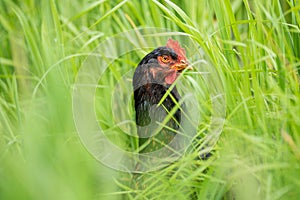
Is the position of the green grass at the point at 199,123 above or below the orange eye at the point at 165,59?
below

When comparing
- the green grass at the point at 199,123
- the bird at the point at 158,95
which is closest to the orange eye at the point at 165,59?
the bird at the point at 158,95

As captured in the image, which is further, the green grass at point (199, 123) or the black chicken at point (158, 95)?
the black chicken at point (158, 95)

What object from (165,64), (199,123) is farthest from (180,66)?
(199,123)

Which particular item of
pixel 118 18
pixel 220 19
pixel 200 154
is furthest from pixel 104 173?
pixel 118 18

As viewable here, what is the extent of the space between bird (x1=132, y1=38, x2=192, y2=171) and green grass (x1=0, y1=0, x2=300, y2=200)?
0.28 feet

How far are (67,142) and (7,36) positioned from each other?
1089 mm

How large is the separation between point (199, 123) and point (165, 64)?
22cm

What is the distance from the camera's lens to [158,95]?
187cm

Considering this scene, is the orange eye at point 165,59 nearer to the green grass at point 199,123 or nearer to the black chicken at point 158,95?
the black chicken at point 158,95

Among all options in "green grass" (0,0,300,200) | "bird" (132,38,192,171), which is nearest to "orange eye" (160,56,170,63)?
"bird" (132,38,192,171)

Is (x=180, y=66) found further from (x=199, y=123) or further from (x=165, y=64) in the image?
(x=199, y=123)

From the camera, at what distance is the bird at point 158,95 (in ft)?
6.07

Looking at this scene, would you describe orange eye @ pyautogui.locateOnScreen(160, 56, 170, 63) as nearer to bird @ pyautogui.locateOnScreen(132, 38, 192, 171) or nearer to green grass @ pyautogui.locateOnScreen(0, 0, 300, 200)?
bird @ pyautogui.locateOnScreen(132, 38, 192, 171)

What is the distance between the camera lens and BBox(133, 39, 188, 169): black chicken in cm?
185
